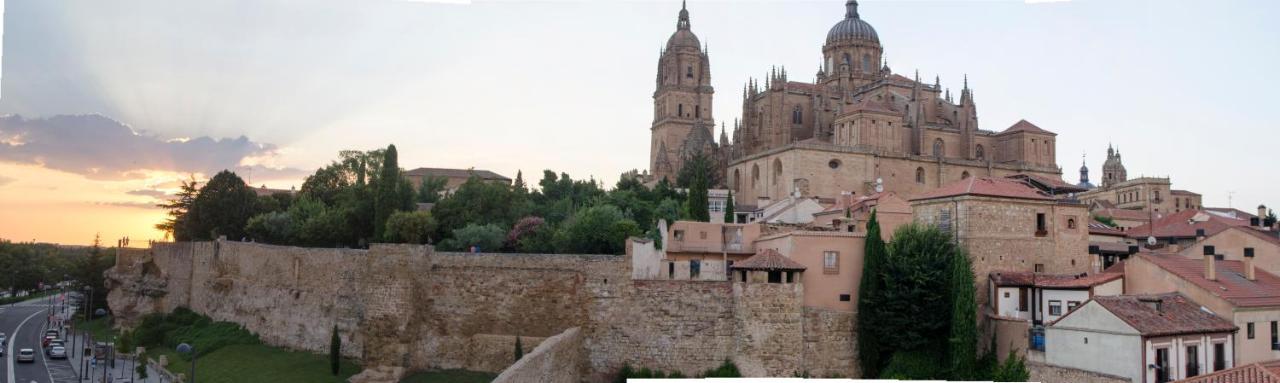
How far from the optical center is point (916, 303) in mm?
14930

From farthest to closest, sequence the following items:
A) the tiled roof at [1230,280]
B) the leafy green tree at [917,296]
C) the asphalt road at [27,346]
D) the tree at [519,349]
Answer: the asphalt road at [27,346], the tree at [519,349], the leafy green tree at [917,296], the tiled roof at [1230,280]

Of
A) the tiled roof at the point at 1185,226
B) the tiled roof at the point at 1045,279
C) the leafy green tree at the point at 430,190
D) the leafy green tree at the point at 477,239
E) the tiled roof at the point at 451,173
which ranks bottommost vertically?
the tiled roof at the point at 1045,279

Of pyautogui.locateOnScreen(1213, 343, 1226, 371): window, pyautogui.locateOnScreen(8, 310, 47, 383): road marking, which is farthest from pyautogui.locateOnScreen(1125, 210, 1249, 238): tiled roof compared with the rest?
pyautogui.locateOnScreen(8, 310, 47, 383): road marking

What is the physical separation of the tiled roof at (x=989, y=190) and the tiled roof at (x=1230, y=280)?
Result: 1.99m

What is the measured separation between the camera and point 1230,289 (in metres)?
13.8

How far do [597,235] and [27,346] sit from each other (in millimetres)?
18924

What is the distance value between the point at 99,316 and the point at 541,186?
54.8 ft

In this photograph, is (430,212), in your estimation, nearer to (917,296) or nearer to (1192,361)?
(917,296)

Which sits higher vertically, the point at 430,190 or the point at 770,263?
the point at 430,190

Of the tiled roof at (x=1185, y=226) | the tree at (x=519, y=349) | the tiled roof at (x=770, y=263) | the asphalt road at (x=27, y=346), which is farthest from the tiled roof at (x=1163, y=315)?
the asphalt road at (x=27, y=346)

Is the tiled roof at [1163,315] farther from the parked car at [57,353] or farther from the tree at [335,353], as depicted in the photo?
the parked car at [57,353]

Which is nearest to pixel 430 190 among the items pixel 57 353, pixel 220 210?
pixel 220 210

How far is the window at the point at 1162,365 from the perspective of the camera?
1201 centimetres

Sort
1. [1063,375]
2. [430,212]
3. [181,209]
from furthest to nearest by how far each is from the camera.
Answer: [181,209] < [430,212] < [1063,375]
